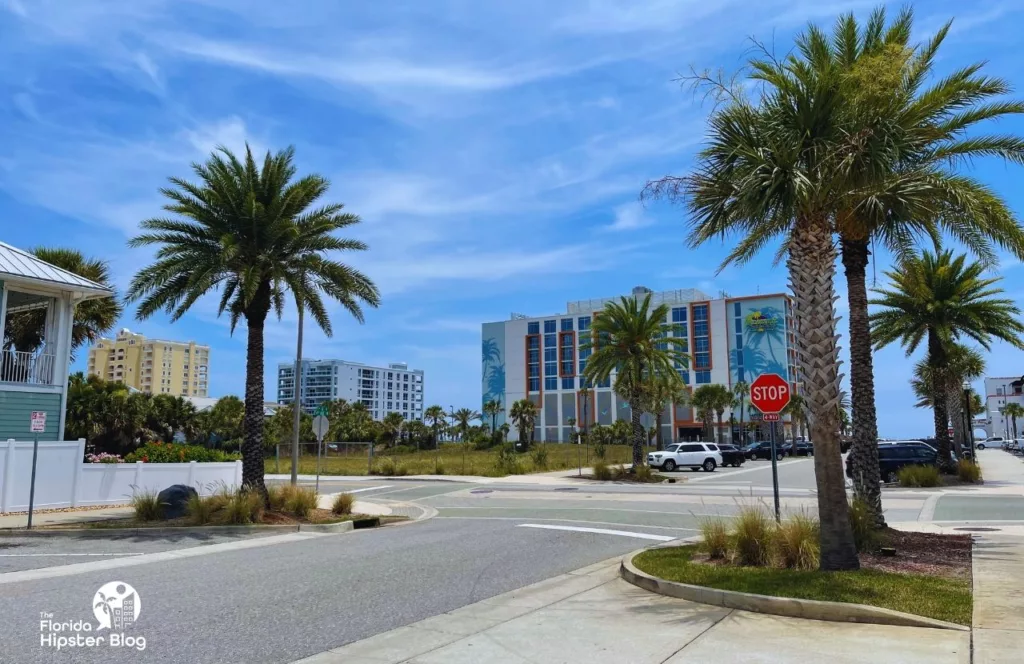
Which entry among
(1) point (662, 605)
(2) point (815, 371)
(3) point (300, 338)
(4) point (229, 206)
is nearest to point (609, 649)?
(1) point (662, 605)

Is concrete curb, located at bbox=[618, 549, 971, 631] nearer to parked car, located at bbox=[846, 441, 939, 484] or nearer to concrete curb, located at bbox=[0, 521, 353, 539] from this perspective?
concrete curb, located at bbox=[0, 521, 353, 539]

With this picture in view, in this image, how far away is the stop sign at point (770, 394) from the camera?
14.2 metres

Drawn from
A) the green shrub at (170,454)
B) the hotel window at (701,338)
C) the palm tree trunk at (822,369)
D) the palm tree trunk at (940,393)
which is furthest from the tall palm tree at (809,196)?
the hotel window at (701,338)

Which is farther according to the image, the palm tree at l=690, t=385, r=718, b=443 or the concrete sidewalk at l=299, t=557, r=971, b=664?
the palm tree at l=690, t=385, r=718, b=443

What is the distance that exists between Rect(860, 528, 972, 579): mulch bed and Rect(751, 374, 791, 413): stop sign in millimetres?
2812

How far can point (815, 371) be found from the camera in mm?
10047

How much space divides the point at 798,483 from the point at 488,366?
374 feet

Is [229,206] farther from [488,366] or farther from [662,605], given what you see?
[488,366]

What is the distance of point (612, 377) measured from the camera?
12469cm

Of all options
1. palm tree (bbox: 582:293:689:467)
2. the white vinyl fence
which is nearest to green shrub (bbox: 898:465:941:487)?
palm tree (bbox: 582:293:689:467)

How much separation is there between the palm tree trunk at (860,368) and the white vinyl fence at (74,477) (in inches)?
573

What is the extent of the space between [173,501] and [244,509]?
2.13 m

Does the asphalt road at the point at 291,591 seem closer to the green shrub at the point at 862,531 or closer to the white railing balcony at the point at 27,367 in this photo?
the green shrub at the point at 862,531

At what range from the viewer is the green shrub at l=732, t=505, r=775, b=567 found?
10.3 m
